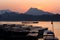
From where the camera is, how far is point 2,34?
2820 cm

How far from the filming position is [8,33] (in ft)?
94.1

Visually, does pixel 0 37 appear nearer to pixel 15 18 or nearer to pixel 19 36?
pixel 19 36

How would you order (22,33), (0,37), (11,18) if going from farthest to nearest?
(11,18) < (22,33) < (0,37)

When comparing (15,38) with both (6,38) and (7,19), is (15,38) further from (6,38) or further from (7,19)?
(7,19)

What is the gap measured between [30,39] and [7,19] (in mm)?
129536

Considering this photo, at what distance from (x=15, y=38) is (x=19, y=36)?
2.58ft

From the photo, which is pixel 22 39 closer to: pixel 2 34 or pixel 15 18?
pixel 2 34

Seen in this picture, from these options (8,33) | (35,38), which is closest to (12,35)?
(8,33)

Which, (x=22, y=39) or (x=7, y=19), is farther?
(x=7, y=19)

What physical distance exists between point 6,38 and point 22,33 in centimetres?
299

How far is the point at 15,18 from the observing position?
15612cm

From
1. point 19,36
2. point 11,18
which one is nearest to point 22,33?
point 19,36

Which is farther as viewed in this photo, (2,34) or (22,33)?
(22,33)

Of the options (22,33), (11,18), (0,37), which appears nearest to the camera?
(0,37)
